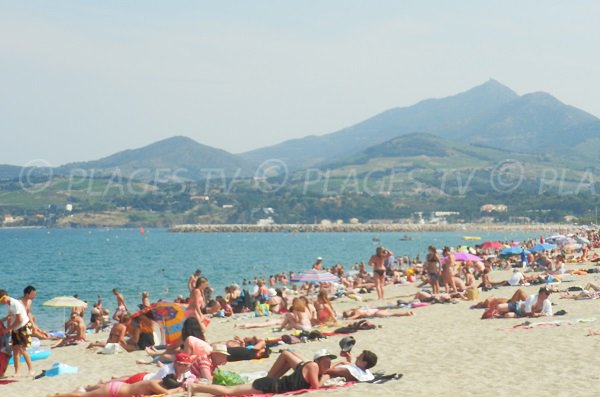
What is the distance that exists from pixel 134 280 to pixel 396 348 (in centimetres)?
3561

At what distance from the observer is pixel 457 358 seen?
1155 cm

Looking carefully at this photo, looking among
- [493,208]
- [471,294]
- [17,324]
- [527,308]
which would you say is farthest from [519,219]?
[17,324]

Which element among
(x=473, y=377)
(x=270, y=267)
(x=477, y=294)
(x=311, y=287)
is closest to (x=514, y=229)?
(x=270, y=267)

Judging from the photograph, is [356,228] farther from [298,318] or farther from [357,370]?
[357,370]

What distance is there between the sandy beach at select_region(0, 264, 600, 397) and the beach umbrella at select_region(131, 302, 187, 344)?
24.0 inches

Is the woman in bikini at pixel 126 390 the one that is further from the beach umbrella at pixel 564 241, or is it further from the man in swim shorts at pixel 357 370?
the beach umbrella at pixel 564 241

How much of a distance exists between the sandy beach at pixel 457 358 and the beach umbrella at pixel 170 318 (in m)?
0.61

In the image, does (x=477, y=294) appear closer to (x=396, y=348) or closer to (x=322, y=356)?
(x=396, y=348)

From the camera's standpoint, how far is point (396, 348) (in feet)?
42.8

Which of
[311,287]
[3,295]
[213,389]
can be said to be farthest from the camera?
[311,287]

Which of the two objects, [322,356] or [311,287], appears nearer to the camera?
[322,356]

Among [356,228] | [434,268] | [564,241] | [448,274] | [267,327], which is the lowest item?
[356,228]

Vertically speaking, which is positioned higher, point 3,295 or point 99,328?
point 3,295

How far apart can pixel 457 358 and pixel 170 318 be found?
5.10 metres
